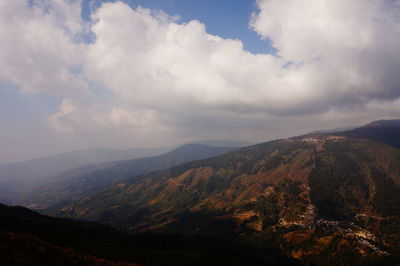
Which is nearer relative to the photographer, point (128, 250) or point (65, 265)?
point (65, 265)

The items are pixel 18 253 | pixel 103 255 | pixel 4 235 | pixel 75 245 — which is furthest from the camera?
pixel 75 245

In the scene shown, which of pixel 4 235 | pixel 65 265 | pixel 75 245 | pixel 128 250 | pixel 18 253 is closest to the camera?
pixel 18 253

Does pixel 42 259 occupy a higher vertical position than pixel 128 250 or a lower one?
higher

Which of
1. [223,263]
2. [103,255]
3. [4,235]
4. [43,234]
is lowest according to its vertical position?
[223,263]

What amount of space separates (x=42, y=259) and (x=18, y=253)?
370 inches

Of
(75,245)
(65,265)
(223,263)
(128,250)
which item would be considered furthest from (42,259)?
(223,263)

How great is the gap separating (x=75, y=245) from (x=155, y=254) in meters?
58.2

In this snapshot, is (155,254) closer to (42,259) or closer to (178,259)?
(178,259)

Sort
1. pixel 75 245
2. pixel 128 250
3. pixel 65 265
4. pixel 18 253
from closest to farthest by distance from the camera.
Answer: pixel 18 253 < pixel 65 265 < pixel 75 245 < pixel 128 250

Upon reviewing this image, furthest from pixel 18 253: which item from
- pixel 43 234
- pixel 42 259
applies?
pixel 43 234

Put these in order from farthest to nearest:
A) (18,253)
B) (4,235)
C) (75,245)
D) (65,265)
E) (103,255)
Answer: (75,245)
(103,255)
(4,235)
(65,265)
(18,253)

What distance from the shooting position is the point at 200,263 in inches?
7451

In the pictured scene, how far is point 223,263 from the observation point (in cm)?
19825

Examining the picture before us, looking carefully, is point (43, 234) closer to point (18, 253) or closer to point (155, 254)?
point (155, 254)
